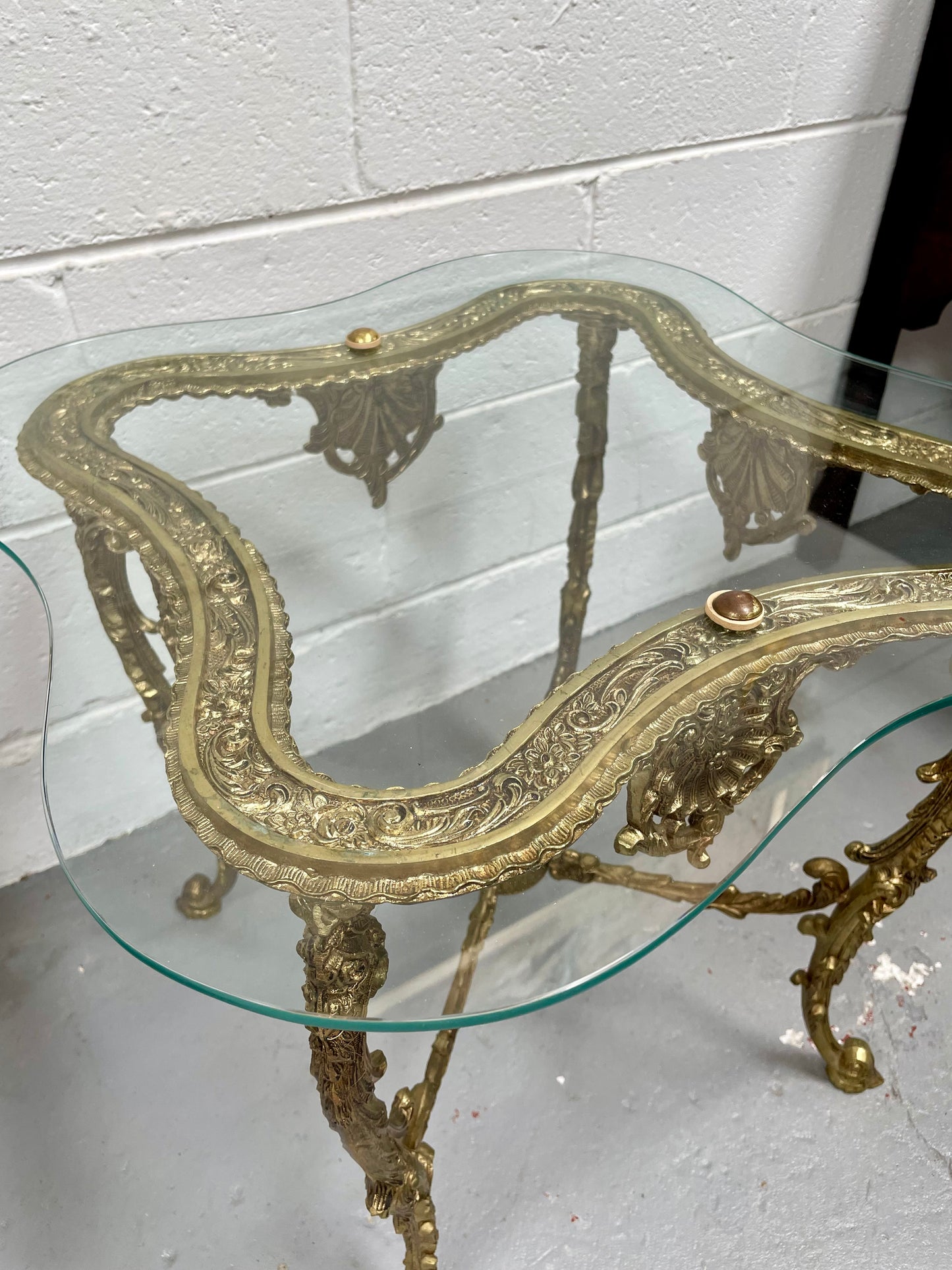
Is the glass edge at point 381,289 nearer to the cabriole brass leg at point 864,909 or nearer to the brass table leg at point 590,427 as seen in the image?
the brass table leg at point 590,427

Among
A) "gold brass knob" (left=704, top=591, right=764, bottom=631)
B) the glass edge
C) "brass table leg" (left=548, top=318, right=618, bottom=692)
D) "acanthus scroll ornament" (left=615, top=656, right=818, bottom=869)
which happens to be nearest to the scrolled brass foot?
"acanthus scroll ornament" (left=615, top=656, right=818, bottom=869)

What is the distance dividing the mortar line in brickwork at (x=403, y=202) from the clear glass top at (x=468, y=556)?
0.37 feet

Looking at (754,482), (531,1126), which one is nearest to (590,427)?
(754,482)

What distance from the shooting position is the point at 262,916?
0.47m

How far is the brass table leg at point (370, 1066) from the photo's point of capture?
1.47ft

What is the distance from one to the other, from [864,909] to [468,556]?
0.52 m

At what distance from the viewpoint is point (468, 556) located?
81 centimetres

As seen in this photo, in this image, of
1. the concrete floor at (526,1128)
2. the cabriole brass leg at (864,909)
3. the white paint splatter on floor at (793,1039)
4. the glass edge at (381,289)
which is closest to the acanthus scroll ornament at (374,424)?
the glass edge at (381,289)

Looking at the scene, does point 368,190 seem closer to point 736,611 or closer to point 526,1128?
point 736,611

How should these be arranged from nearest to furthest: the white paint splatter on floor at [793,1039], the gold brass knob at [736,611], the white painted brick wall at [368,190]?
the gold brass knob at [736,611], the white painted brick wall at [368,190], the white paint splatter on floor at [793,1039]

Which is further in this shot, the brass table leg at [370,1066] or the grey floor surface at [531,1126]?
the grey floor surface at [531,1126]

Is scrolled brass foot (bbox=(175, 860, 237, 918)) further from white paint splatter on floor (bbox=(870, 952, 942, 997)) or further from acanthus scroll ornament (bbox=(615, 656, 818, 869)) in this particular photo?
white paint splatter on floor (bbox=(870, 952, 942, 997))

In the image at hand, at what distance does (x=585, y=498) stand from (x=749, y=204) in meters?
0.65

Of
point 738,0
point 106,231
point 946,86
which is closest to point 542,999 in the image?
point 106,231
